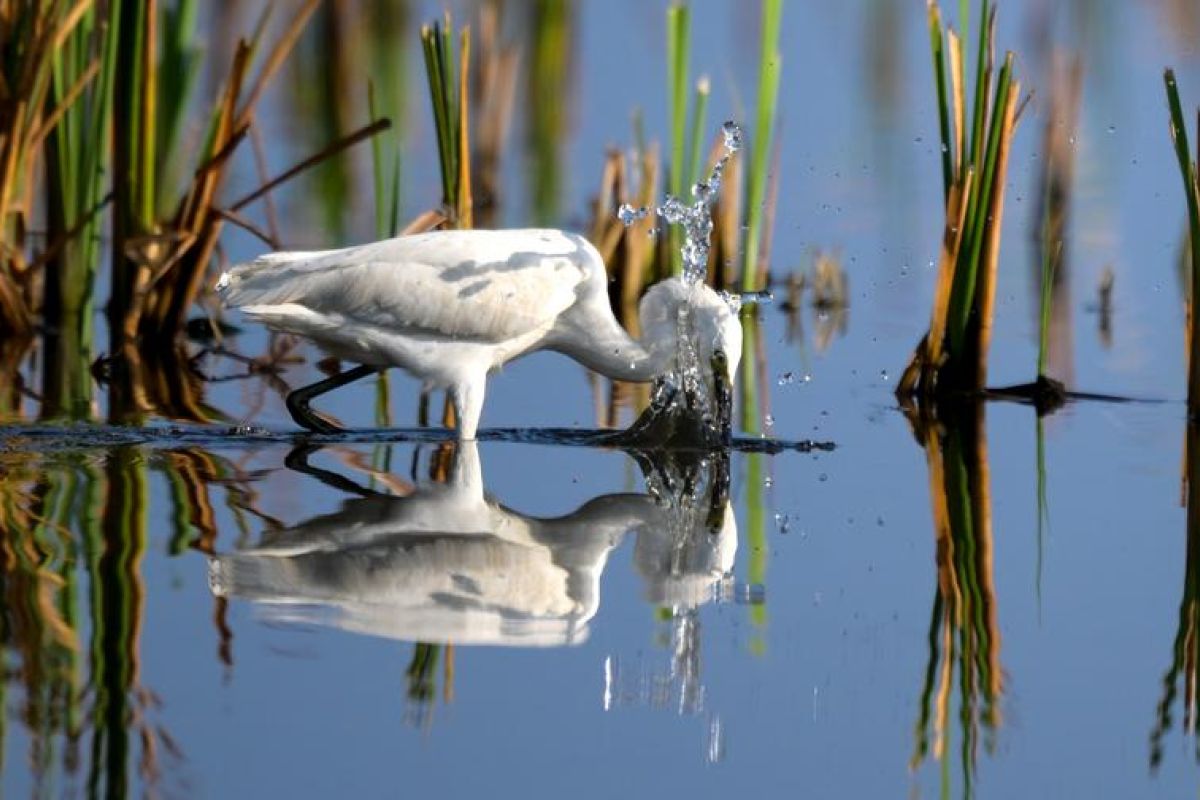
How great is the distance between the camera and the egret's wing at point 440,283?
285 inches

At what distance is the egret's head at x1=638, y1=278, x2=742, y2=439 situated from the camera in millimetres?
7410

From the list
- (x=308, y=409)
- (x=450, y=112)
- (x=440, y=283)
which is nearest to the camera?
(x=440, y=283)

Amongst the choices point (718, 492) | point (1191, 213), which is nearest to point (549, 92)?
point (1191, 213)

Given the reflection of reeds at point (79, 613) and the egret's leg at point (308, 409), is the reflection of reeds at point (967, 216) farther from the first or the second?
the reflection of reeds at point (79, 613)

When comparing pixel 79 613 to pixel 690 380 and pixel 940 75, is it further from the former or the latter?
pixel 940 75

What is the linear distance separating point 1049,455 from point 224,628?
325 centimetres

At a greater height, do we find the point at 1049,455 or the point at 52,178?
the point at 52,178

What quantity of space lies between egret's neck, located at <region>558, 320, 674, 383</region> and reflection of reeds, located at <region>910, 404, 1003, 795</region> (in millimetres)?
903

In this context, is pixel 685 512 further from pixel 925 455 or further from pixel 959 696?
pixel 959 696

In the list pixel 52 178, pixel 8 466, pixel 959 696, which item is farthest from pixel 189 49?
pixel 959 696

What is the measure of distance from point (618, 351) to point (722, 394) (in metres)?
0.37

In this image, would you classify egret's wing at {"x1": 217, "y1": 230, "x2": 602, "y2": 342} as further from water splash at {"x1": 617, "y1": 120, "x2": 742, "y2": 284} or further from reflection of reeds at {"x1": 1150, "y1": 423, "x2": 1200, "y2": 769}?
reflection of reeds at {"x1": 1150, "y1": 423, "x2": 1200, "y2": 769}

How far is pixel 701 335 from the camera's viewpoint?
294 inches

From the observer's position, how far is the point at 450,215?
8.53m
